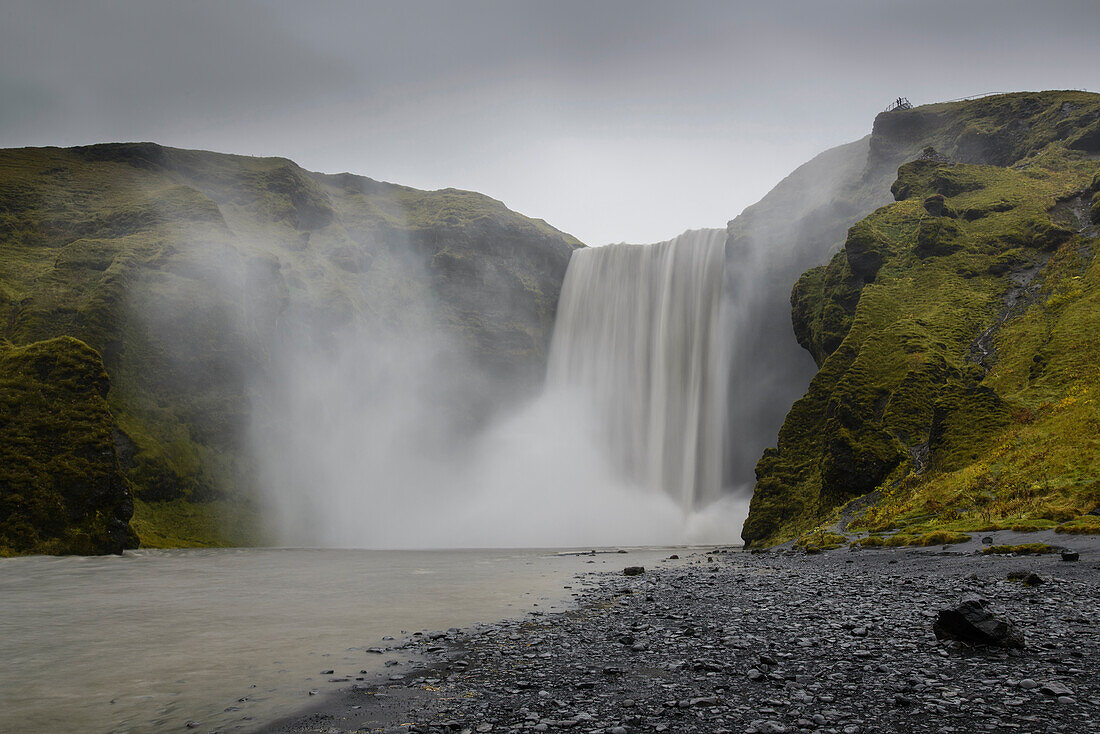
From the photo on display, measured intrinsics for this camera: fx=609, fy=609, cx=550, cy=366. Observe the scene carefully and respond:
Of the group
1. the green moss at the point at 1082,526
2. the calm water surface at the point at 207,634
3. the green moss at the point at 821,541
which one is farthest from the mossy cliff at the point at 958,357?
the calm water surface at the point at 207,634

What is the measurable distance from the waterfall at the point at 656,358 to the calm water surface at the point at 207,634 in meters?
44.5

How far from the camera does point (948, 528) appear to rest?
25.0m

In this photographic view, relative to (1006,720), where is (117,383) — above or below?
above

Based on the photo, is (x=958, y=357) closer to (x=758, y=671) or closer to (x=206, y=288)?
(x=758, y=671)

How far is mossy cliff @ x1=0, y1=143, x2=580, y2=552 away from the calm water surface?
118 ft

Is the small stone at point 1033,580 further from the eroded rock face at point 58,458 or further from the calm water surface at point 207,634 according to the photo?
the eroded rock face at point 58,458

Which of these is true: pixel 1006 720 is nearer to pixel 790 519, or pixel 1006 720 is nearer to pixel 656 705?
pixel 656 705

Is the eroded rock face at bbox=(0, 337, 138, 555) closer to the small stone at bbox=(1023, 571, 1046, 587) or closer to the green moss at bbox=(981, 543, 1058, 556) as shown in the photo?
the green moss at bbox=(981, 543, 1058, 556)

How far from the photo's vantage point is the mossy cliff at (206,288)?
66.6m

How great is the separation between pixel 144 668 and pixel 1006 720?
12461 millimetres

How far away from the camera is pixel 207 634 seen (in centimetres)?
1368

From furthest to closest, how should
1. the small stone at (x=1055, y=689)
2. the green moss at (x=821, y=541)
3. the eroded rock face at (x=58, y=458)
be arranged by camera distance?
1. the eroded rock face at (x=58, y=458)
2. the green moss at (x=821, y=541)
3. the small stone at (x=1055, y=689)

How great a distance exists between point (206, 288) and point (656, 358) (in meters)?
61.7

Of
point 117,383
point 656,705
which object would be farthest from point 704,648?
point 117,383
